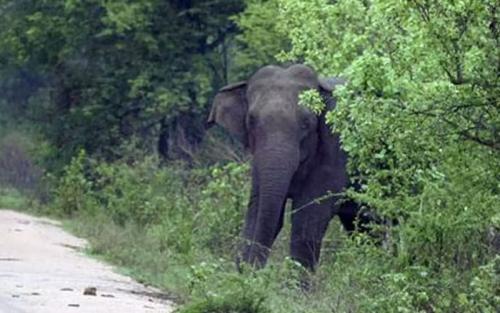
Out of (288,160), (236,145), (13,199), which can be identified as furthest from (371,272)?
(13,199)

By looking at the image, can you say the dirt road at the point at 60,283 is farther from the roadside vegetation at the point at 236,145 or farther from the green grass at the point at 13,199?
the green grass at the point at 13,199

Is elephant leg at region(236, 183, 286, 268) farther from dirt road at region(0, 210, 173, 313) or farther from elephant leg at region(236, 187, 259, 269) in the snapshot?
dirt road at region(0, 210, 173, 313)

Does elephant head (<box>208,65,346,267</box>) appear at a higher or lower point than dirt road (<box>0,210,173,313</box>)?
higher

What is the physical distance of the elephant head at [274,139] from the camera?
1784cm

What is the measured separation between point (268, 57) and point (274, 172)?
12894mm

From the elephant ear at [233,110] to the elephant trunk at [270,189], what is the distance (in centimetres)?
101

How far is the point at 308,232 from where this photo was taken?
1825 cm

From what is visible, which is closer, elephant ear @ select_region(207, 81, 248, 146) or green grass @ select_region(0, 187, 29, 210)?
elephant ear @ select_region(207, 81, 248, 146)

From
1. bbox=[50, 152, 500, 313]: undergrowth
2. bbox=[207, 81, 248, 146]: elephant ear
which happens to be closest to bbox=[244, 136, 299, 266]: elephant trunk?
bbox=[50, 152, 500, 313]: undergrowth

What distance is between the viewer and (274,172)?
1792cm

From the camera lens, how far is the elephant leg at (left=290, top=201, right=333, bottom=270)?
59.6ft

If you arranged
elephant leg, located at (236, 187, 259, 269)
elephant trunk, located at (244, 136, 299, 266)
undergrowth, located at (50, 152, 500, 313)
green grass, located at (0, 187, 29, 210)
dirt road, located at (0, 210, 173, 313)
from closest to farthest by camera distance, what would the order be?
1. undergrowth, located at (50, 152, 500, 313)
2. dirt road, located at (0, 210, 173, 313)
3. elephant trunk, located at (244, 136, 299, 266)
4. elephant leg, located at (236, 187, 259, 269)
5. green grass, located at (0, 187, 29, 210)

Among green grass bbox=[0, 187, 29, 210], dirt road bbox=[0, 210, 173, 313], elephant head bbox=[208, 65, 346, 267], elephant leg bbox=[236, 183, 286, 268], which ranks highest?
elephant head bbox=[208, 65, 346, 267]

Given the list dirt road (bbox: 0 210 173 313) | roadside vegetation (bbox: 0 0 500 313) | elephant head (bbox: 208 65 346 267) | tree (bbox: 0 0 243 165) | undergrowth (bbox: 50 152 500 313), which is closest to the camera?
roadside vegetation (bbox: 0 0 500 313)
